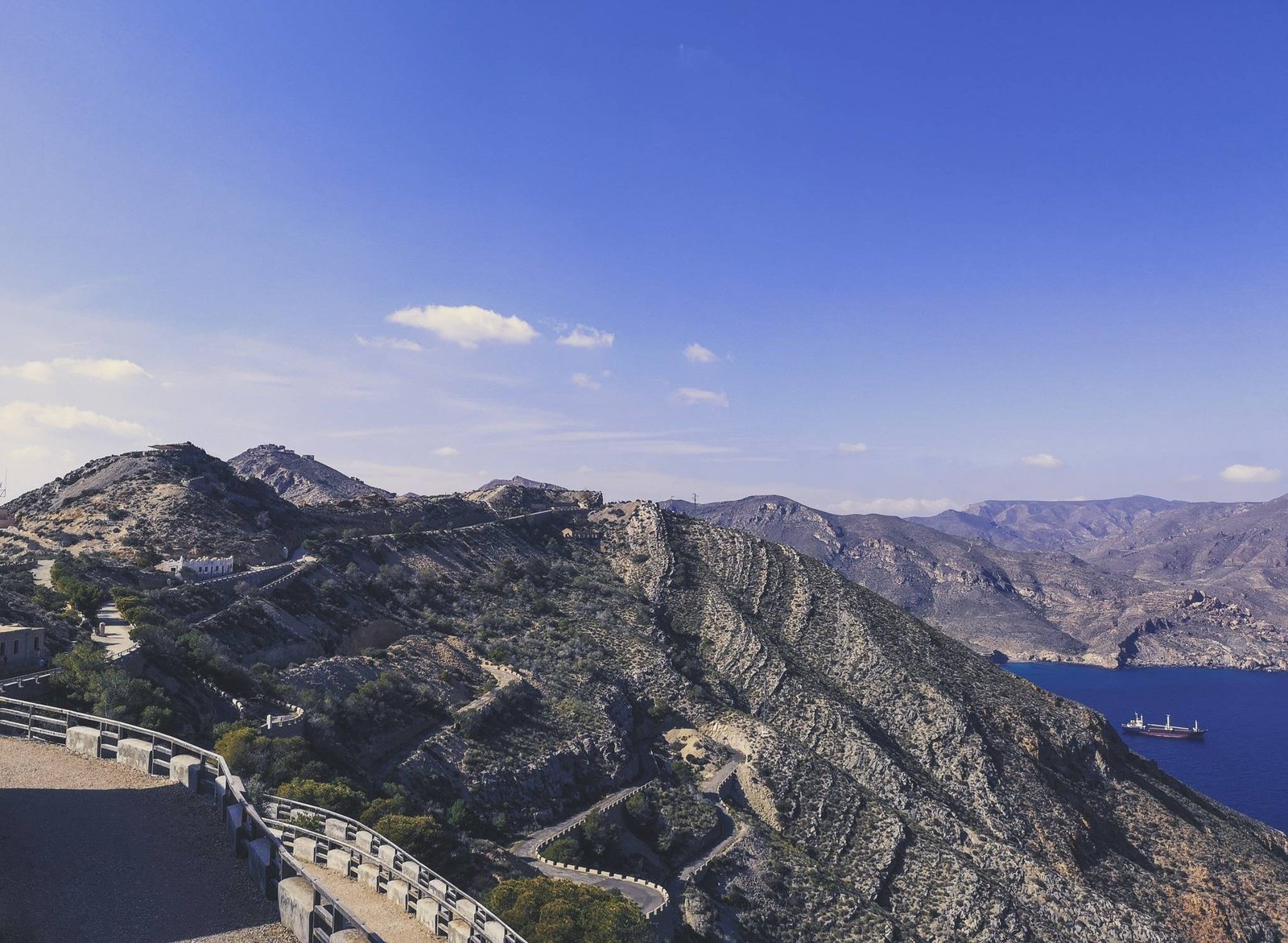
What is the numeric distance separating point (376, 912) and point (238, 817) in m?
2.94

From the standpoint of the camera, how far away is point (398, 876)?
13.5 m

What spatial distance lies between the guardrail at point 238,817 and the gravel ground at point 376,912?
0.51 metres

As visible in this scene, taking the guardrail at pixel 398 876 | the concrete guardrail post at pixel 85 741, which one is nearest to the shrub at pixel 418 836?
the concrete guardrail post at pixel 85 741

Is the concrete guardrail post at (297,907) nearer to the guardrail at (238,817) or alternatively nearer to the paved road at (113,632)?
the guardrail at (238,817)

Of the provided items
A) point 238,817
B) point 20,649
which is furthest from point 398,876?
point 20,649

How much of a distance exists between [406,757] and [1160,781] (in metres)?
84.4

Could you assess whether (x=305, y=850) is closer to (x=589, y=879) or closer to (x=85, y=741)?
(x=85, y=741)

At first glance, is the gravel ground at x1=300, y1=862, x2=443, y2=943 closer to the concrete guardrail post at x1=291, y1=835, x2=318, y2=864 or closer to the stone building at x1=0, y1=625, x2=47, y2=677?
the concrete guardrail post at x1=291, y1=835, x2=318, y2=864

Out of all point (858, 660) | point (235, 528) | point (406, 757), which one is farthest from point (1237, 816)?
point (235, 528)

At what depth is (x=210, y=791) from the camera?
15.1 m

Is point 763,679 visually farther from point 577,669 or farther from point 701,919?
point 701,919

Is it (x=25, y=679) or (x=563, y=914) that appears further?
(x=25, y=679)

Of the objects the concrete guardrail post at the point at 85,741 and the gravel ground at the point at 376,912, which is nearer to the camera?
the gravel ground at the point at 376,912

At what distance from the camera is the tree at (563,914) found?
2842 cm
